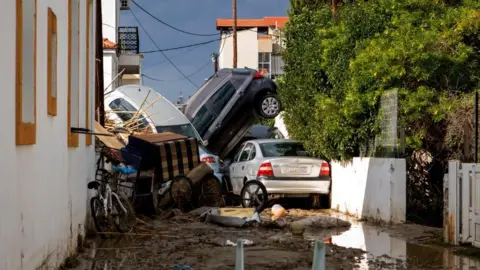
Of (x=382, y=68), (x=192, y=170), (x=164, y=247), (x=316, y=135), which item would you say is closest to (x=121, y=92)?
(x=192, y=170)

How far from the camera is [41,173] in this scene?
6.54 meters

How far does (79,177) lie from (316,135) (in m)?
7.10

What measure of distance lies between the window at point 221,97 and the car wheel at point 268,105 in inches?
43.5

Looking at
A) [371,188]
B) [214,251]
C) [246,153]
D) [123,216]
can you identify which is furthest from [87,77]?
[246,153]

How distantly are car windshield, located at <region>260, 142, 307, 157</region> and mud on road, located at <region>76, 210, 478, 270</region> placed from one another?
3617 millimetres

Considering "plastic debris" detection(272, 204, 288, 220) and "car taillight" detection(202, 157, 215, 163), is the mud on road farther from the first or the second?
"car taillight" detection(202, 157, 215, 163)

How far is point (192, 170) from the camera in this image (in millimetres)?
15422

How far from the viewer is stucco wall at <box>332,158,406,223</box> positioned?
12258mm

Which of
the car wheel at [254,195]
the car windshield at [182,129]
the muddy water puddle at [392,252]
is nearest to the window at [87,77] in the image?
the muddy water puddle at [392,252]

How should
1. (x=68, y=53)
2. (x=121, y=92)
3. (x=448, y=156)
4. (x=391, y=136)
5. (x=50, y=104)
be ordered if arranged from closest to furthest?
(x=50, y=104) < (x=68, y=53) < (x=391, y=136) < (x=448, y=156) < (x=121, y=92)

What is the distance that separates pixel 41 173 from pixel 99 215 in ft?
14.9

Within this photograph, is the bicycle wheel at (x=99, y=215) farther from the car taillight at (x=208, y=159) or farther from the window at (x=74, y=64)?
the car taillight at (x=208, y=159)

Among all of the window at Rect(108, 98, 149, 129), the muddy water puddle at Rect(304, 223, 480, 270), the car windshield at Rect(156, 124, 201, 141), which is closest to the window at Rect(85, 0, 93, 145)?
the muddy water puddle at Rect(304, 223, 480, 270)

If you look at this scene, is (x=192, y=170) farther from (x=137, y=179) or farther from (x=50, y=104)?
(x=50, y=104)
